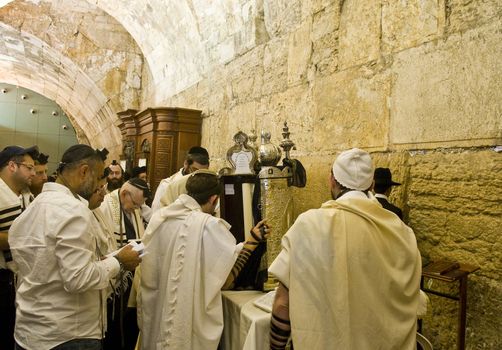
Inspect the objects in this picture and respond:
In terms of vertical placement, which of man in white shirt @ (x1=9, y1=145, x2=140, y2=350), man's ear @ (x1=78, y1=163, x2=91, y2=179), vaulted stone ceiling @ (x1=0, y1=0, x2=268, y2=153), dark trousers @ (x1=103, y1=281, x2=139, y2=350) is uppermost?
vaulted stone ceiling @ (x1=0, y1=0, x2=268, y2=153)

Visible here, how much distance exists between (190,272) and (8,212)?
1483 mm

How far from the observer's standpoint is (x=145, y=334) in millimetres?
3047

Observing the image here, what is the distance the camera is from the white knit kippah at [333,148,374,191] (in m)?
2.29

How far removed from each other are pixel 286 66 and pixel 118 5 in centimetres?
514

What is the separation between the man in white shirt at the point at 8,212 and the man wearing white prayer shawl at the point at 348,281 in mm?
2023

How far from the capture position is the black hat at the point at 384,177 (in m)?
3.12

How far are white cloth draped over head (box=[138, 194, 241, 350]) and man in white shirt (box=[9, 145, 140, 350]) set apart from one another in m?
0.54

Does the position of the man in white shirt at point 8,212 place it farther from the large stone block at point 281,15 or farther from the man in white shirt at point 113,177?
the large stone block at point 281,15

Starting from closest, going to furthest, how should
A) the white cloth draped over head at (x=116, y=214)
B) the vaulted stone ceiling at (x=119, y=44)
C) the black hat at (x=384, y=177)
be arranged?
the black hat at (x=384, y=177) < the white cloth draped over head at (x=116, y=214) < the vaulted stone ceiling at (x=119, y=44)

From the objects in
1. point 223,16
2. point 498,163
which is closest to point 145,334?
point 498,163

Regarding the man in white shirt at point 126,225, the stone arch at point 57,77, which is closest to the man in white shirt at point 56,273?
the man in white shirt at point 126,225

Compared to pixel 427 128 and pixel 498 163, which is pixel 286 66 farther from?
pixel 498 163

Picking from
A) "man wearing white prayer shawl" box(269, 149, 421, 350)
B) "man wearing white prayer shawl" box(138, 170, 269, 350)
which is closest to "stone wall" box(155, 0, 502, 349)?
"man wearing white prayer shawl" box(269, 149, 421, 350)

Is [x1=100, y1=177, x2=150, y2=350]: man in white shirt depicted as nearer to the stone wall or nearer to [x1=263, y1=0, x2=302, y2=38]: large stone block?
the stone wall
